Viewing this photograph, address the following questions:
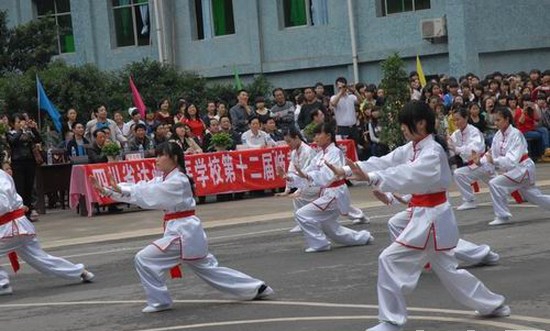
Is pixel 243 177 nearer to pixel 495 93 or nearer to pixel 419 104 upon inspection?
pixel 495 93

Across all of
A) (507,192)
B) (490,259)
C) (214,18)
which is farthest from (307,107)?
(214,18)

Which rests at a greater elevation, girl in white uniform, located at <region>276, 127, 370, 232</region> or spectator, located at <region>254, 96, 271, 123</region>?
spectator, located at <region>254, 96, 271, 123</region>

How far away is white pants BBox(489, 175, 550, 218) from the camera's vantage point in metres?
16.4

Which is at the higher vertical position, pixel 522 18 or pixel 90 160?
pixel 522 18

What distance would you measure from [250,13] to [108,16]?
537cm

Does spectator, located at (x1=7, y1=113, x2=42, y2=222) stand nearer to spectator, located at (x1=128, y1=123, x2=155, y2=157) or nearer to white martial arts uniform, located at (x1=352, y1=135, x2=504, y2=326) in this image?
spectator, located at (x1=128, y1=123, x2=155, y2=157)

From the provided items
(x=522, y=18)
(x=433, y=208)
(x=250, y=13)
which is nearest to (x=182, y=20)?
(x=250, y=13)

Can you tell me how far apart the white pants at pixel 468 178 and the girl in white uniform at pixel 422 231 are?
29.2 feet

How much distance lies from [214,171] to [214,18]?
1327cm

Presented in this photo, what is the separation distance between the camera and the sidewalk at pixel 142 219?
19156mm

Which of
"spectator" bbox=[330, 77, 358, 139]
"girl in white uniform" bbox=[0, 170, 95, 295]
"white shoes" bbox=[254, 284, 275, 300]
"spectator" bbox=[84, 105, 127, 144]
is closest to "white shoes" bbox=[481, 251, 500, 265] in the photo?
"white shoes" bbox=[254, 284, 275, 300]

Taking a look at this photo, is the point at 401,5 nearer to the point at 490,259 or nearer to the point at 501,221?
the point at 501,221

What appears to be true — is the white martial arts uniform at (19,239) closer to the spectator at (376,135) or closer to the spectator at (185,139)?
the spectator at (185,139)

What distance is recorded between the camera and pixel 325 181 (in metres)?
15.3
